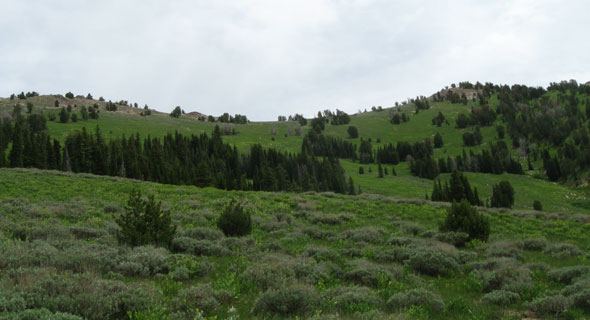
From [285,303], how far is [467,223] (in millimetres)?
14492

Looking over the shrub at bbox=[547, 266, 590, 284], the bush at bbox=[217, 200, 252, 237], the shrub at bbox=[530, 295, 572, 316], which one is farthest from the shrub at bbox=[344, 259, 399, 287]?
the bush at bbox=[217, 200, 252, 237]

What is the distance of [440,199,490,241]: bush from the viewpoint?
17.9 metres

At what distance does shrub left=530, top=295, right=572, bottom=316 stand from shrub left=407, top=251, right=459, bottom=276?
13.0 ft

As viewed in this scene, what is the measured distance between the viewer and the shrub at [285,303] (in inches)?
284

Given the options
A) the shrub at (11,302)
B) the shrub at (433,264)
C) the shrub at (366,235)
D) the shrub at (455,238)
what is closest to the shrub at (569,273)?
the shrub at (433,264)

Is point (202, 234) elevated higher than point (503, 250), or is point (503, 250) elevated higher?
point (202, 234)

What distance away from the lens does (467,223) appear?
18000mm

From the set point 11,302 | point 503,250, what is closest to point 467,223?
point 503,250

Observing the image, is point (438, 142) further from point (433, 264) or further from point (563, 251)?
point (433, 264)

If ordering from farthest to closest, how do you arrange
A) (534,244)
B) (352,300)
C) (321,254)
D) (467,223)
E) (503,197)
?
1. (503,197)
2. (467,223)
3. (534,244)
4. (321,254)
5. (352,300)

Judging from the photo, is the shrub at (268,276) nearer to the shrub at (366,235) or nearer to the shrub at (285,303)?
the shrub at (285,303)

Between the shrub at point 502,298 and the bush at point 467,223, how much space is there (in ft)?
32.9

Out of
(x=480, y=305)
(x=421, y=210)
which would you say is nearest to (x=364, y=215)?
(x=421, y=210)

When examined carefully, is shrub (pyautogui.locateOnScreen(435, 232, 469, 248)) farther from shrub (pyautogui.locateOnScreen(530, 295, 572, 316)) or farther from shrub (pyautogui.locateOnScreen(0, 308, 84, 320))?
shrub (pyautogui.locateOnScreen(0, 308, 84, 320))
